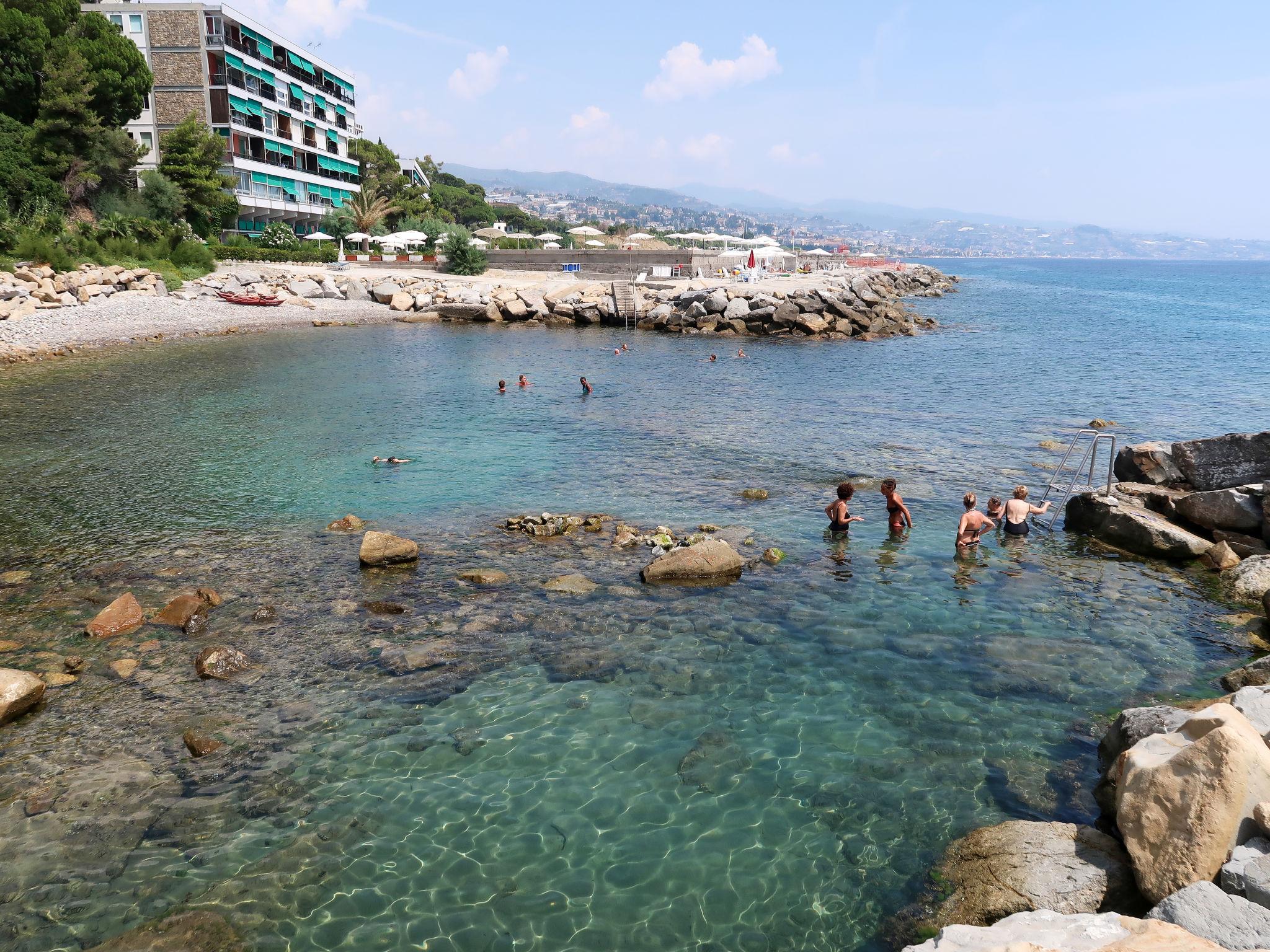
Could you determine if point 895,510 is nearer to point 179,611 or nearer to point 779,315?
point 179,611

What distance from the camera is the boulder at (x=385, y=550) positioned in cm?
1491

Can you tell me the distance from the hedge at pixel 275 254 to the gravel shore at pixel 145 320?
1124cm

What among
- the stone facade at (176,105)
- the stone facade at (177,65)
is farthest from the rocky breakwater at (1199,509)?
the stone facade at (177,65)

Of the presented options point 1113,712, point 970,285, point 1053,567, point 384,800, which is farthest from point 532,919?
point 970,285

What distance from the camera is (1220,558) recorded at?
50.3ft

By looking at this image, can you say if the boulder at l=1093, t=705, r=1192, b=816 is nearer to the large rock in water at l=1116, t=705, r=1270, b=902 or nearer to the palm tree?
the large rock in water at l=1116, t=705, r=1270, b=902

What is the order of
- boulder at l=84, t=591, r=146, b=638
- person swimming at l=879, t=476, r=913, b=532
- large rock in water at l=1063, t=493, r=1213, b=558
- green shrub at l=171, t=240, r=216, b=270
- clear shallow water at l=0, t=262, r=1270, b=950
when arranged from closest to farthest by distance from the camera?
1. clear shallow water at l=0, t=262, r=1270, b=950
2. boulder at l=84, t=591, r=146, b=638
3. large rock in water at l=1063, t=493, r=1213, b=558
4. person swimming at l=879, t=476, r=913, b=532
5. green shrub at l=171, t=240, r=216, b=270

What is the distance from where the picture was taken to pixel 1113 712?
10.5 metres

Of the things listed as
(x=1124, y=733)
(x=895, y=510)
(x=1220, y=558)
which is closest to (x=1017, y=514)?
(x=895, y=510)

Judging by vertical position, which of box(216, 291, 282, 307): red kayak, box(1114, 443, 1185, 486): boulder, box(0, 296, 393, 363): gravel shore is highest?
box(216, 291, 282, 307): red kayak

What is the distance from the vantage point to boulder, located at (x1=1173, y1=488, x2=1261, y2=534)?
1606 cm

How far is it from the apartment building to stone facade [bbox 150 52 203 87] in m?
0.05

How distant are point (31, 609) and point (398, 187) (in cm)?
9623

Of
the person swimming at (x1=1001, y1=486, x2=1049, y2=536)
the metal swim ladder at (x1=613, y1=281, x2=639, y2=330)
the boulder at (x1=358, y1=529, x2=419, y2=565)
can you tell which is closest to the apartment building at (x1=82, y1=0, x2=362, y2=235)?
the metal swim ladder at (x1=613, y1=281, x2=639, y2=330)
